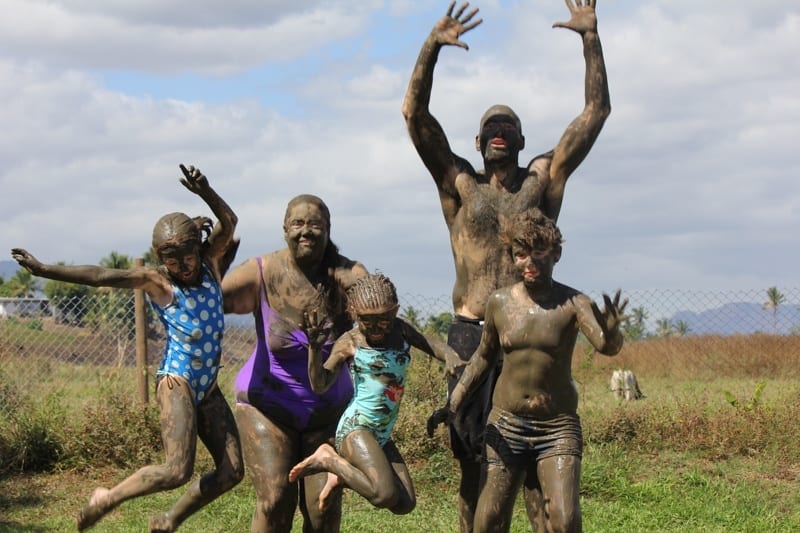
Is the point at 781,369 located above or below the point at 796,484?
above

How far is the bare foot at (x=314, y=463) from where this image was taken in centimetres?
535

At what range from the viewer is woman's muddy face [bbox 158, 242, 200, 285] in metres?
5.70

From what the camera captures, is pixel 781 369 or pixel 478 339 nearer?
pixel 478 339

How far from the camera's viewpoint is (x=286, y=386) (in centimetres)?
568

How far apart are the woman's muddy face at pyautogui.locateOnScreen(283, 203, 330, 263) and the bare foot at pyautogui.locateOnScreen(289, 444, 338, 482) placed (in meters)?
1.03

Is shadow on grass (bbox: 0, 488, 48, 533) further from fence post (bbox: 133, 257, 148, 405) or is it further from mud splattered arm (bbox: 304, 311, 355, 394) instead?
→ mud splattered arm (bbox: 304, 311, 355, 394)

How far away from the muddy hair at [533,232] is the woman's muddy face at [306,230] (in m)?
1.01

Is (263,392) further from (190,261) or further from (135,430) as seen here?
(135,430)

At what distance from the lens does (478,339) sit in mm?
5859

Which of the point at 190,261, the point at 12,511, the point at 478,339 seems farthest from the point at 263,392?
the point at 12,511

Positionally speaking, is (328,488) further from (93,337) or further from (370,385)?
(93,337)

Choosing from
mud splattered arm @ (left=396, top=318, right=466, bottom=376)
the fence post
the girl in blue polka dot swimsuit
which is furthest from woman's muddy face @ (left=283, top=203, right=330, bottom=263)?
the fence post

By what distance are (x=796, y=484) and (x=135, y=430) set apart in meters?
5.83

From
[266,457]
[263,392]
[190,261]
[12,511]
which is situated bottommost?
[12,511]
